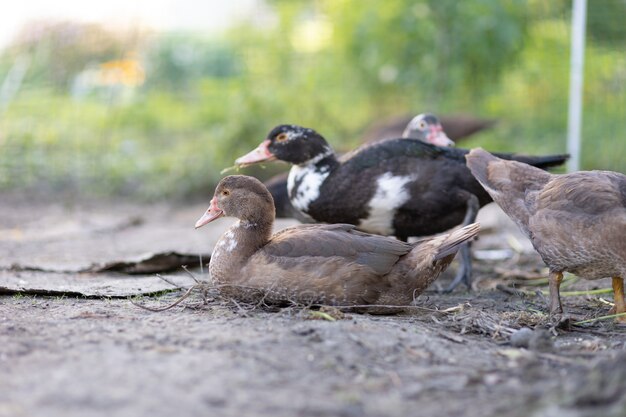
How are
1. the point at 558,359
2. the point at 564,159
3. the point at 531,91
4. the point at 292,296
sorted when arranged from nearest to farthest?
the point at 558,359 < the point at 292,296 < the point at 564,159 < the point at 531,91

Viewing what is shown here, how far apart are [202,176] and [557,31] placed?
4893 millimetres

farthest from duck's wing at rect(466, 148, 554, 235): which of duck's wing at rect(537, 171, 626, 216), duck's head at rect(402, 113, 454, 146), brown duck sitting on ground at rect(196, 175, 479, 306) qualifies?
duck's head at rect(402, 113, 454, 146)

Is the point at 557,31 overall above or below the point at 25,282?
above

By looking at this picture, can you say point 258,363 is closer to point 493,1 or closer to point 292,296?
point 292,296

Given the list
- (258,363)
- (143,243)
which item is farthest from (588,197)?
(143,243)

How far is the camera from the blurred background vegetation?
10.8m

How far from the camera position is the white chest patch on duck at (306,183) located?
655 cm

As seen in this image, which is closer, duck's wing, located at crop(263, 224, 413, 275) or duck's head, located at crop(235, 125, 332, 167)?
duck's wing, located at crop(263, 224, 413, 275)

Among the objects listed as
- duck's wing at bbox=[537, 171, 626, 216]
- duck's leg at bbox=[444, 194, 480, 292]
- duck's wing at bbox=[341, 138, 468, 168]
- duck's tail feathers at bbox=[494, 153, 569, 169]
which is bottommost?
duck's leg at bbox=[444, 194, 480, 292]

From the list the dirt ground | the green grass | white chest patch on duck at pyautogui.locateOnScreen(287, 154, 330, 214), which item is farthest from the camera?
the green grass

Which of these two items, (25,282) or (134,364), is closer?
(134,364)

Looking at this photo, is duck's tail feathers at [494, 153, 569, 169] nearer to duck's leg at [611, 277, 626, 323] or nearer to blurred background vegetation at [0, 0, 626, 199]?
duck's leg at [611, 277, 626, 323]

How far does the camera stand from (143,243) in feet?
26.5

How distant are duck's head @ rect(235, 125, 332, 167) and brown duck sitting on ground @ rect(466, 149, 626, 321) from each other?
66.3 inches
